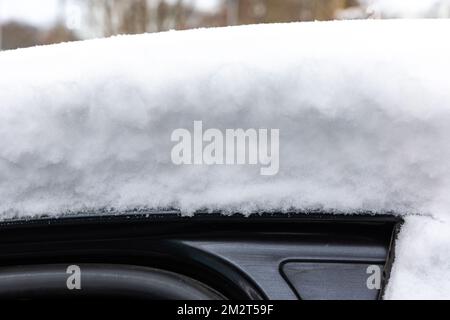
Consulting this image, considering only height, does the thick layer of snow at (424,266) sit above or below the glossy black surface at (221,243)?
below

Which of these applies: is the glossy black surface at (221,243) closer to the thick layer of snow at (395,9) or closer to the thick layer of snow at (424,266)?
the thick layer of snow at (424,266)

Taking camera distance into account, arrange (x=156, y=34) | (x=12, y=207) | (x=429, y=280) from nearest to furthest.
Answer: (x=429, y=280) → (x=12, y=207) → (x=156, y=34)

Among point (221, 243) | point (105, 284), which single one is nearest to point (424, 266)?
point (221, 243)

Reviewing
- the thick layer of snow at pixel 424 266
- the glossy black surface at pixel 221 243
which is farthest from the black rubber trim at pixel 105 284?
the thick layer of snow at pixel 424 266

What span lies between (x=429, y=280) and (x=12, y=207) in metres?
0.72

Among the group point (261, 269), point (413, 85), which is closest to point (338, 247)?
point (261, 269)

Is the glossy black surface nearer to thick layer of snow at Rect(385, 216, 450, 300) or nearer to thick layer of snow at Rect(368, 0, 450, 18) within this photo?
thick layer of snow at Rect(385, 216, 450, 300)

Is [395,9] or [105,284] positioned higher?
[395,9]

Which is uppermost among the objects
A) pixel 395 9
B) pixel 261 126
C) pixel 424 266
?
pixel 395 9

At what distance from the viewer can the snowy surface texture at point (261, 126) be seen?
3.22ft

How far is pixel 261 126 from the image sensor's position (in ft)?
3.29

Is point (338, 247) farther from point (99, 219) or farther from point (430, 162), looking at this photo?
point (99, 219)

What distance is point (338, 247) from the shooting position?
1018 mm

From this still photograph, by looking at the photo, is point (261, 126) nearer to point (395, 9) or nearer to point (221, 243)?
point (221, 243)
